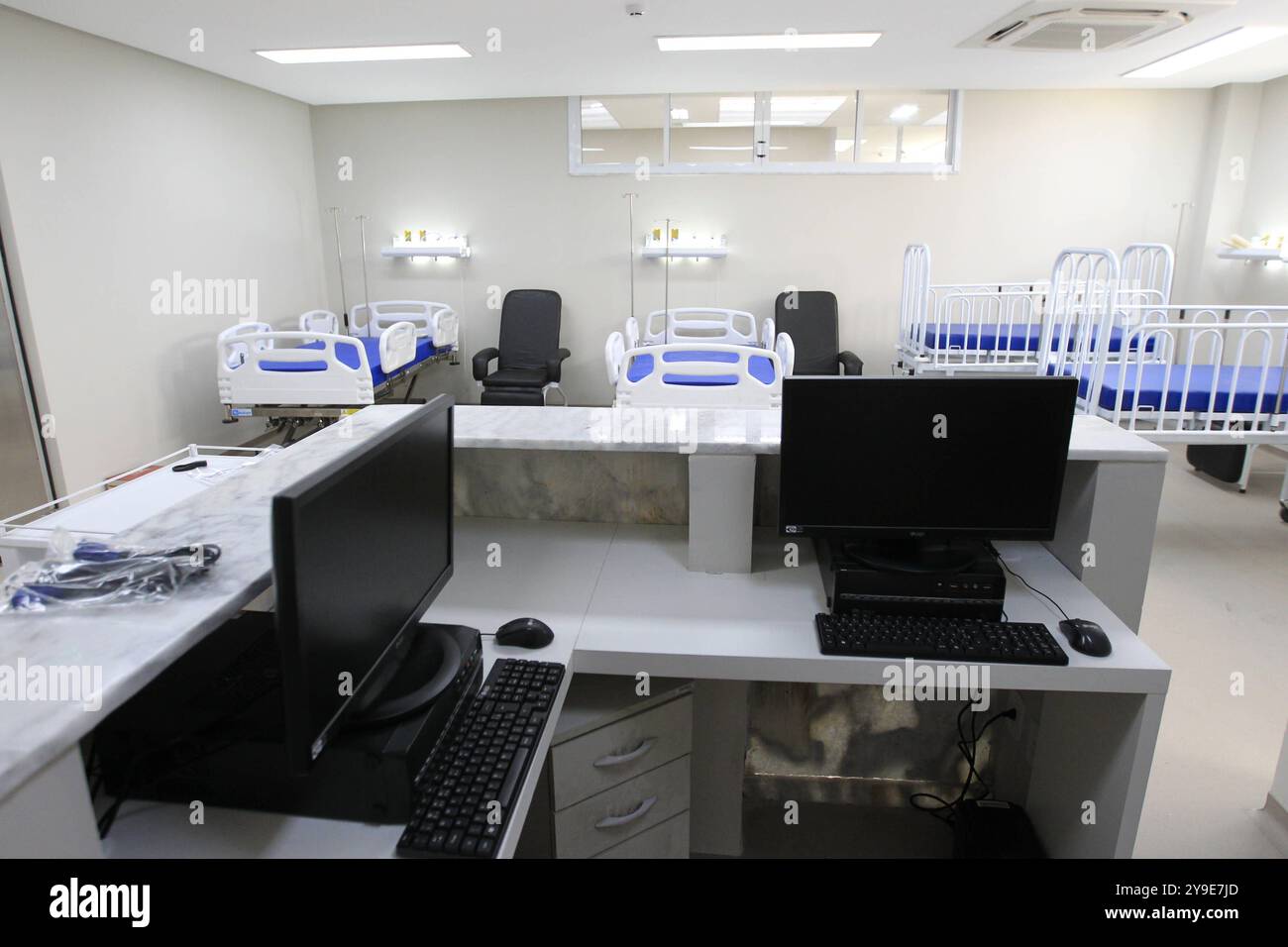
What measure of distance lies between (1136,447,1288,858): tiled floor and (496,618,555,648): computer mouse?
5.44 ft

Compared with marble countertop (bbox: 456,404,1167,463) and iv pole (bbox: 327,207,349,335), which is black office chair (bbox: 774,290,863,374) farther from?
marble countertop (bbox: 456,404,1167,463)

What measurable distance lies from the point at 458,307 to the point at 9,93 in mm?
3196

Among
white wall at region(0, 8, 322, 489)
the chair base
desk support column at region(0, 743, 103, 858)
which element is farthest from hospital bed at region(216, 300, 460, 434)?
desk support column at region(0, 743, 103, 858)

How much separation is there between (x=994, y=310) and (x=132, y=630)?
20.7 ft

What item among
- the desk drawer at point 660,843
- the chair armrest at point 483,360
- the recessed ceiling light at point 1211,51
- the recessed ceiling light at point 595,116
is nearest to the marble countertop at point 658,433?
the desk drawer at point 660,843

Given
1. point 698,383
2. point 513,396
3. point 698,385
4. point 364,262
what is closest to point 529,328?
point 513,396

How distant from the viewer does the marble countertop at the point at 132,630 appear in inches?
29.7

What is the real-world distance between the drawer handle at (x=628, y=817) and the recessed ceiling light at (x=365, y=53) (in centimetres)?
429

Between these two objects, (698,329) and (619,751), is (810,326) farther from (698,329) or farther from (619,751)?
(619,751)

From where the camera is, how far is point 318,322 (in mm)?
6109

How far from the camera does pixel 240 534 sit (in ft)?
4.04

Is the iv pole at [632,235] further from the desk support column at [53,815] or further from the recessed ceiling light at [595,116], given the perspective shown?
the desk support column at [53,815]
